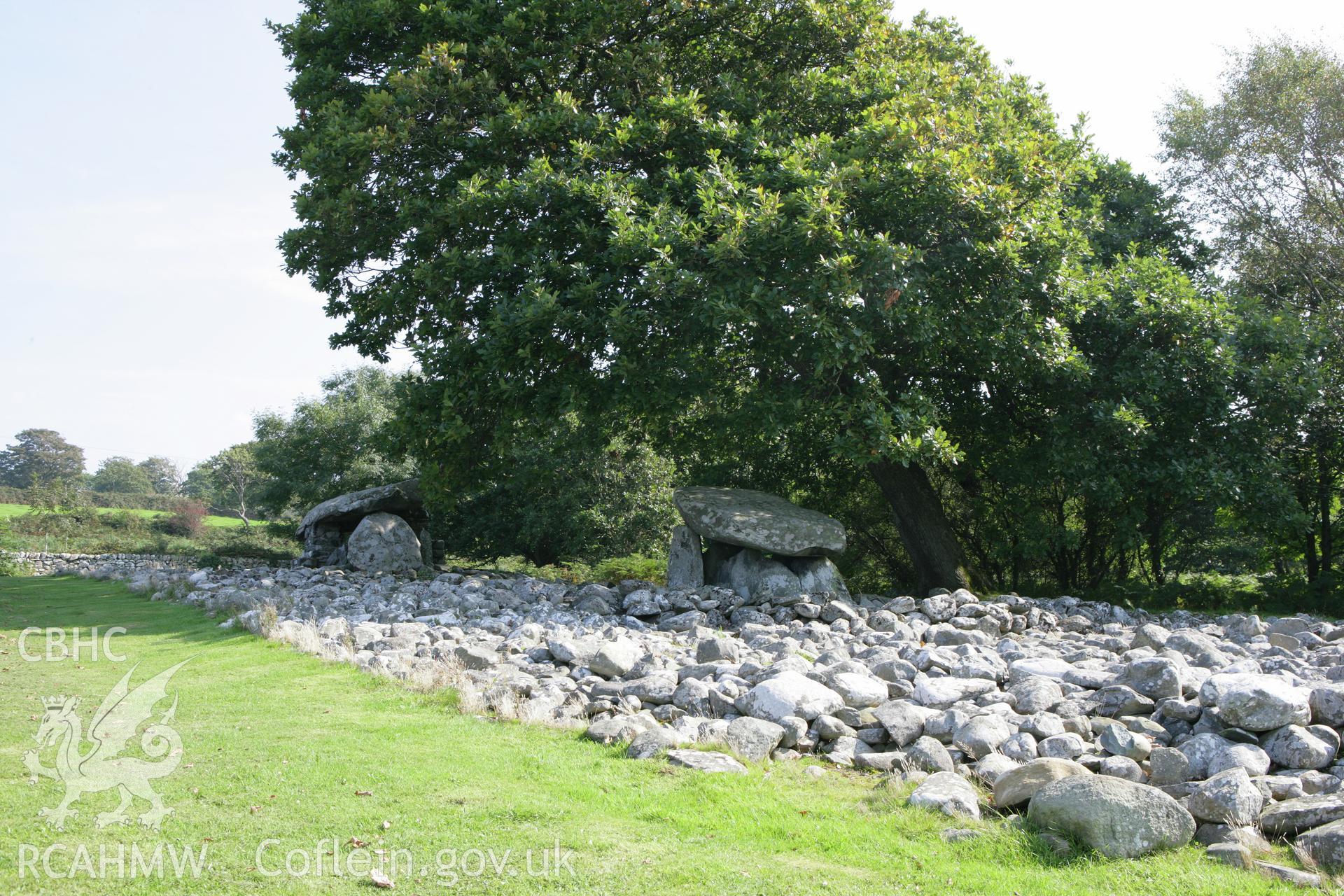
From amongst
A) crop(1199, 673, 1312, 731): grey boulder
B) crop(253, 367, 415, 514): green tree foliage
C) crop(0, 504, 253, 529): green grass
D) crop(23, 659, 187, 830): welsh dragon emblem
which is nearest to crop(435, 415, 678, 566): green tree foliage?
crop(253, 367, 415, 514): green tree foliage

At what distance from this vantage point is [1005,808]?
17.4 ft

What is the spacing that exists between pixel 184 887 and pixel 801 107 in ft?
47.6

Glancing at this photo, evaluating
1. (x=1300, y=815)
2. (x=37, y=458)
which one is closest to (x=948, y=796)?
(x=1300, y=815)

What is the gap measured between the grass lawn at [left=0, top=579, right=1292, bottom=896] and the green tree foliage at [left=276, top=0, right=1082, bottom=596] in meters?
7.26

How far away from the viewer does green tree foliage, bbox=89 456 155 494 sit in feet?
262

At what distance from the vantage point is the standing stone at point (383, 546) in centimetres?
2002

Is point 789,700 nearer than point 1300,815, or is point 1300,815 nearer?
point 1300,815

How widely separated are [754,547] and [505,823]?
35.3 ft

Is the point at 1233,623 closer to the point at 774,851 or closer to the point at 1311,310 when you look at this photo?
the point at 1311,310

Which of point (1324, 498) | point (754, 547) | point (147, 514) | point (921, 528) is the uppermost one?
point (1324, 498)

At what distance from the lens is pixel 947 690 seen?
7.60 meters

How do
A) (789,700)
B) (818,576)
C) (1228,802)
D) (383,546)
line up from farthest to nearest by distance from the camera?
(383,546)
(818,576)
(789,700)
(1228,802)

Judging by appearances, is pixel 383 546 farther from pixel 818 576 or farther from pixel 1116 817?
pixel 1116 817

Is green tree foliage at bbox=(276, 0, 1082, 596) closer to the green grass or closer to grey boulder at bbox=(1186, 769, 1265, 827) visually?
grey boulder at bbox=(1186, 769, 1265, 827)
